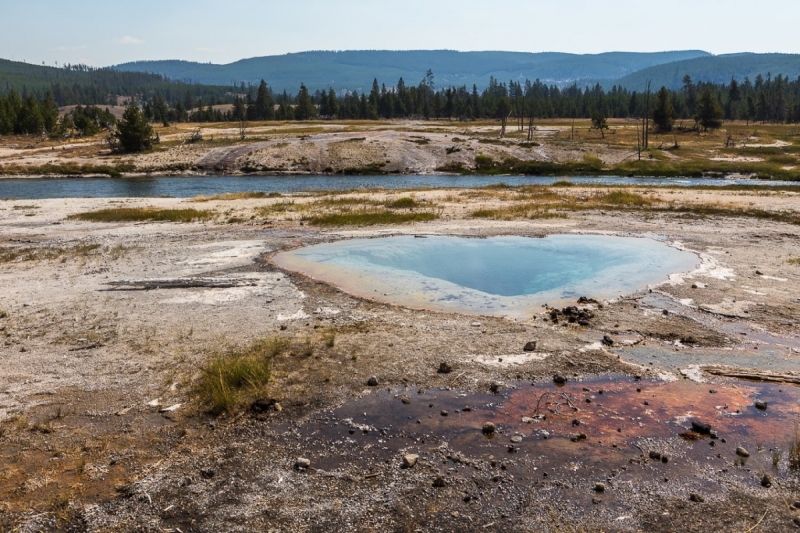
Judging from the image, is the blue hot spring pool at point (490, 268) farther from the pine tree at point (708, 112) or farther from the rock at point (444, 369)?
the pine tree at point (708, 112)

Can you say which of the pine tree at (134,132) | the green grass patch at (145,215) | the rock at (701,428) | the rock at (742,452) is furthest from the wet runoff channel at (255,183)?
the rock at (742,452)

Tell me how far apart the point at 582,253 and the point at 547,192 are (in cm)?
2038

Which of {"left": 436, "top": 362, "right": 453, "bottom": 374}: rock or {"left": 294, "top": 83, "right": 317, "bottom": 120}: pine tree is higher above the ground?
{"left": 294, "top": 83, "right": 317, "bottom": 120}: pine tree

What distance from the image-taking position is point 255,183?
61281mm

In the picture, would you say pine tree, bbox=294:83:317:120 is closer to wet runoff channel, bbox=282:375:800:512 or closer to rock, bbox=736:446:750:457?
wet runoff channel, bbox=282:375:800:512

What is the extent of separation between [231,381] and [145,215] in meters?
25.1

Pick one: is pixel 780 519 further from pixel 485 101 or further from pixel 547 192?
pixel 485 101

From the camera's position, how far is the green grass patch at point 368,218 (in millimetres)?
29333

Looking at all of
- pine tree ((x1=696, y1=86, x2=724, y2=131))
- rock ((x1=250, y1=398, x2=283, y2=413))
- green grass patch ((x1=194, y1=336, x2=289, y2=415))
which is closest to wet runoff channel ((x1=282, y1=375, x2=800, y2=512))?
rock ((x1=250, y1=398, x2=283, y2=413))

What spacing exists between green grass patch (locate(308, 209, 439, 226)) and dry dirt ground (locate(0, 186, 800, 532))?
11100 millimetres

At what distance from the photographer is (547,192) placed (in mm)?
42062

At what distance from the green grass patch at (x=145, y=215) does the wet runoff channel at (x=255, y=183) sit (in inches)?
693

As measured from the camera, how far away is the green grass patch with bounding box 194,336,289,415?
1010cm

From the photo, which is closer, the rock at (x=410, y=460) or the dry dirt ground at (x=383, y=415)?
the dry dirt ground at (x=383, y=415)
